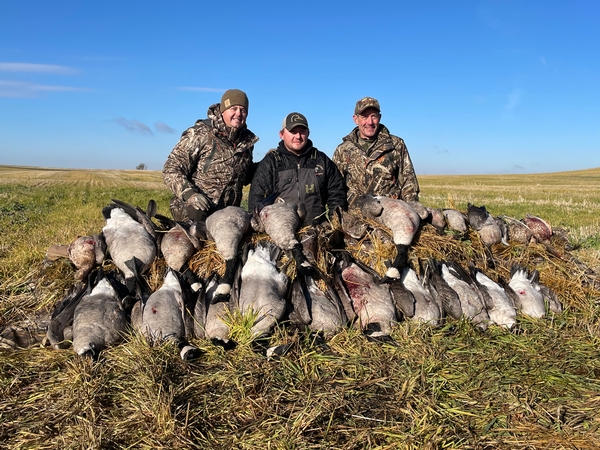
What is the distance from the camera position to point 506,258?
4.95m

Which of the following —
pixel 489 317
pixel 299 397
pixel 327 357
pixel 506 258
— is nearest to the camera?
pixel 299 397

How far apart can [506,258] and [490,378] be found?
2.11 metres

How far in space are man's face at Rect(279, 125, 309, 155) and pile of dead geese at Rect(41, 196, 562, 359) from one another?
814mm

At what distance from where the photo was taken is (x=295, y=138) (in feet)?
17.1

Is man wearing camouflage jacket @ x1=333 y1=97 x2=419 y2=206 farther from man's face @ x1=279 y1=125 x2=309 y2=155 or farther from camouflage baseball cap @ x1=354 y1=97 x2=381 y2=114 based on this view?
man's face @ x1=279 y1=125 x2=309 y2=155

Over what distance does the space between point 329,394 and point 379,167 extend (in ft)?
11.8

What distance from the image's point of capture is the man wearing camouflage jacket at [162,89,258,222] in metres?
5.51

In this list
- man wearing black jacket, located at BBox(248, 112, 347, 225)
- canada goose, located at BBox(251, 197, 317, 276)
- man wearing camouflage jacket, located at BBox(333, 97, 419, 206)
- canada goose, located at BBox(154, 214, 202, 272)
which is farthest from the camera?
man wearing camouflage jacket, located at BBox(333, 97, 419, 206)

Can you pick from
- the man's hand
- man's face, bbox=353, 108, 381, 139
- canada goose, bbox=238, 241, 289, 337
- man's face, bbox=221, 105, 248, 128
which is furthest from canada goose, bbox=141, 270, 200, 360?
man's face, bbox=353, 108, 381, 139

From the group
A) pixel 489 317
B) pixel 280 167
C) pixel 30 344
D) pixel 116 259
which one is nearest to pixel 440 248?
pixel 489 317

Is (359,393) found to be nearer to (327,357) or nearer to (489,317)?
(327,357)

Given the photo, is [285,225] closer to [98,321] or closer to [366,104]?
[98,321]

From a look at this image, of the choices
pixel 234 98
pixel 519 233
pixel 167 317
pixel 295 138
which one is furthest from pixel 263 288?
pixel 519 233

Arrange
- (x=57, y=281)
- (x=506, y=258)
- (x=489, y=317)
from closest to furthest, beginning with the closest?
(x=489, y=317), (x=57, y=281), (x=506, y=258)
